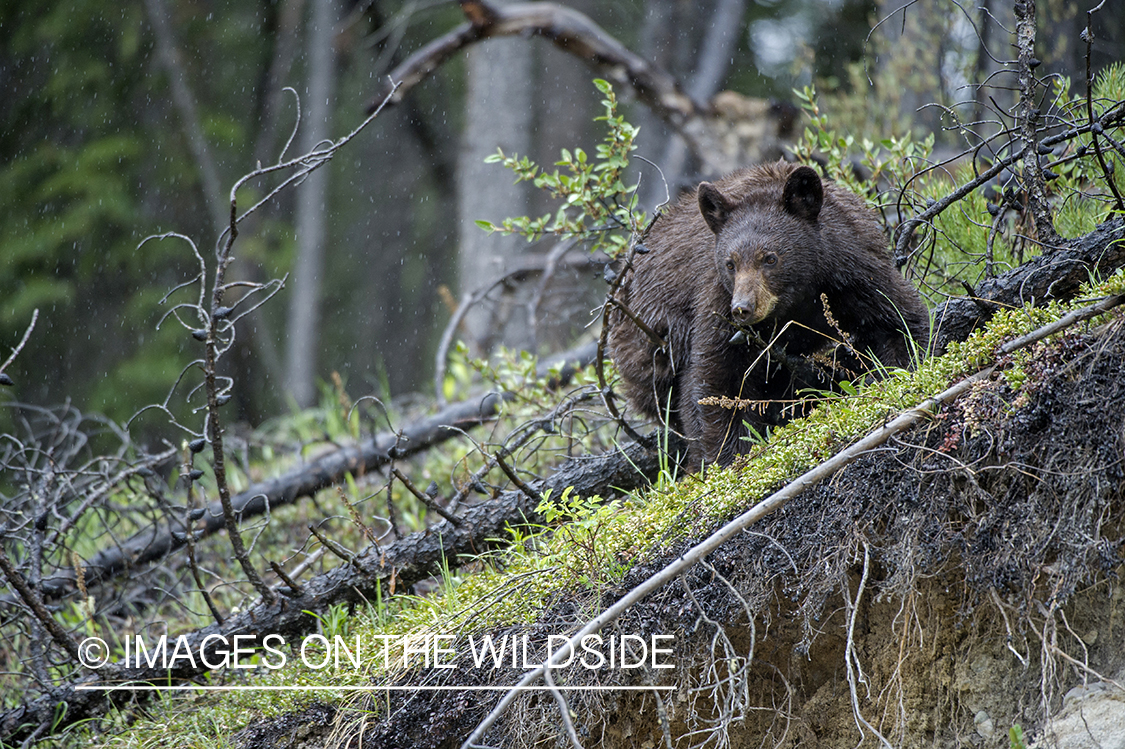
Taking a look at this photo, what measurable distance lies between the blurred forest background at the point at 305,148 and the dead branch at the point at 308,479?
2236 mm

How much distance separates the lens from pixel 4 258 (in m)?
11.8

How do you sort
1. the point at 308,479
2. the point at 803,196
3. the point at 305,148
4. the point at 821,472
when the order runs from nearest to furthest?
the point at 821,472
the point at 803,196
the point at 308,479
the point at 305,148

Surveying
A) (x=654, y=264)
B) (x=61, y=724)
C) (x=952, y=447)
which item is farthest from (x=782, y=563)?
(x=61, y=724)

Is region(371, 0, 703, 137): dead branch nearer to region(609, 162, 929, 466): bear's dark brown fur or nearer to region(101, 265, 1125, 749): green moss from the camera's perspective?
region(609, 162, 929, 466): bear's dark brown fur

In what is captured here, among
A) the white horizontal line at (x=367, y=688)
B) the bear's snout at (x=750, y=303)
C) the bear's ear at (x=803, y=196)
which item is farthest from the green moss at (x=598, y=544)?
the bear's ear at (x=803, y=196)

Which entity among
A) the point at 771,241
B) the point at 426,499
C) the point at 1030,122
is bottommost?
the point at 426,499

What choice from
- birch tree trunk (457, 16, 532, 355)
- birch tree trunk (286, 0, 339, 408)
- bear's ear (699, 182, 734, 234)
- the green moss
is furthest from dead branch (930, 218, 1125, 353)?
birch tree trunk (286, 0, 339, 408)

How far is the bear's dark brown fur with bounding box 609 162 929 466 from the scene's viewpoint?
10.7 feet

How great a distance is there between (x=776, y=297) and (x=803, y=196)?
0.44 m

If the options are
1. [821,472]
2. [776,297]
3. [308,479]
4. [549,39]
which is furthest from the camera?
[549,39]

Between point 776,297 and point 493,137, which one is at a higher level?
point 493,137

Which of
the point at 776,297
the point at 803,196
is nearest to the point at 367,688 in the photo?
the point at 776,297

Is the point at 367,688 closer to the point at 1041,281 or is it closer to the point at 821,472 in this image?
the point at 821,472

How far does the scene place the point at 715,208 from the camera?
3.46 metres
